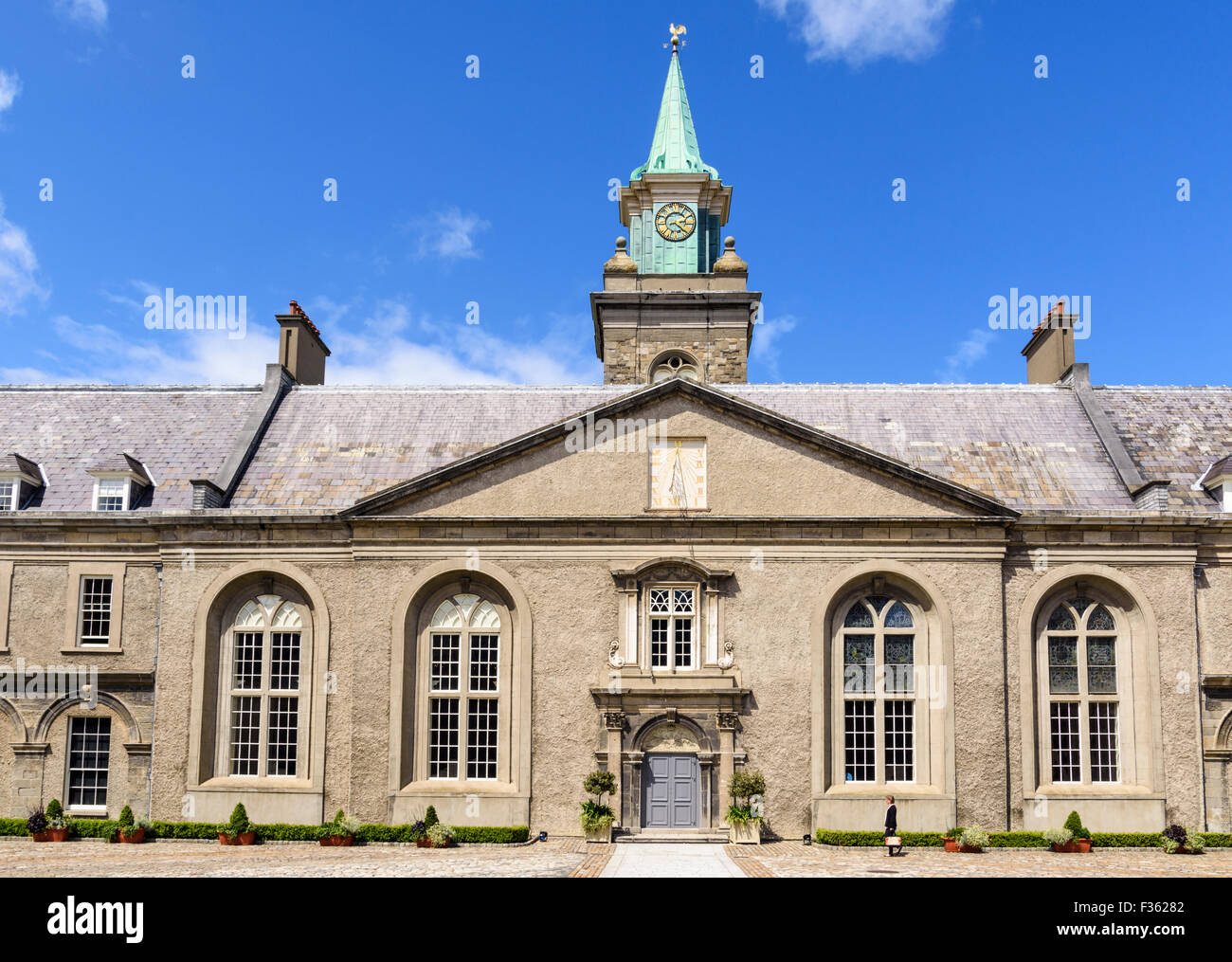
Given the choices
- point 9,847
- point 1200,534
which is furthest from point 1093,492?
point 9,847

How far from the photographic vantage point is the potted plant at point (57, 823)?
2855 centimetres

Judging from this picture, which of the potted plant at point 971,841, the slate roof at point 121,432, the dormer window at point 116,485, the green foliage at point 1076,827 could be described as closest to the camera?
the potted plant at point 971,841

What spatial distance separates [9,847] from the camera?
27.5 m

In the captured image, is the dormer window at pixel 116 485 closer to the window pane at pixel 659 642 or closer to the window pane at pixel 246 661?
the window pane at pixel 246 661

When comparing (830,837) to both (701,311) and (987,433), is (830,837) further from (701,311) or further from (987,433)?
(701,311)

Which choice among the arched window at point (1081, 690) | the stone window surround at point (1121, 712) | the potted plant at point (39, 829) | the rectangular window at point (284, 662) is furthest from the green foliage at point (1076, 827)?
the potted plant at point (39, 829)

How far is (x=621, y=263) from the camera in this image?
151 feet

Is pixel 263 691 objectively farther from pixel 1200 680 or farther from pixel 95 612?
pixel 1200 680

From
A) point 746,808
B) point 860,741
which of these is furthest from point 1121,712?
point 746,808

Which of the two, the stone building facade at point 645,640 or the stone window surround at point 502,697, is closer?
the stone window surround at point 502,697

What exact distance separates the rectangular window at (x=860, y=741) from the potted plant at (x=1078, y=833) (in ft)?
15.8

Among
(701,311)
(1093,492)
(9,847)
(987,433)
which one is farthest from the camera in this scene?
(701,311)

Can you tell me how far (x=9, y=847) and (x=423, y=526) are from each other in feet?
41.7

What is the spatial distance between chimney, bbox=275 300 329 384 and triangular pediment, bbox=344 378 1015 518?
9828 mm
